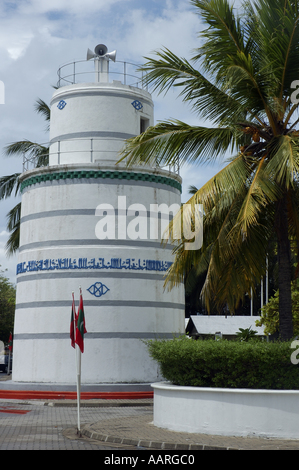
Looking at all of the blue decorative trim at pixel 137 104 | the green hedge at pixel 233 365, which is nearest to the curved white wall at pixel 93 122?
the blue decorative trim at pixel 137 104

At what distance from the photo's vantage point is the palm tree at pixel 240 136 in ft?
45.5

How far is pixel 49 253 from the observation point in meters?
22.7

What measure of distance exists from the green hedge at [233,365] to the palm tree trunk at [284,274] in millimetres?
826

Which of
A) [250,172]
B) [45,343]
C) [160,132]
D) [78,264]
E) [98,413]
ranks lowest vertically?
[98,413]

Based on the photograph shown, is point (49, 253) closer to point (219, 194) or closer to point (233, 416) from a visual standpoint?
point (219, 194)

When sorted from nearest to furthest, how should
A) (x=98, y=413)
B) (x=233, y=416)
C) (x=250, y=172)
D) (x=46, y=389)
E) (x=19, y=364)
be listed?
1. (x=233, y=416)
2. (x=250, y=172)
3. (x=98, y=413)
4. (x=46, y=389)
5. (x=19, y=364)

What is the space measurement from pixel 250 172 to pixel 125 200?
9.02 meters

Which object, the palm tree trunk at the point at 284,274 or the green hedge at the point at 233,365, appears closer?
the green hedge at the point at 233,365

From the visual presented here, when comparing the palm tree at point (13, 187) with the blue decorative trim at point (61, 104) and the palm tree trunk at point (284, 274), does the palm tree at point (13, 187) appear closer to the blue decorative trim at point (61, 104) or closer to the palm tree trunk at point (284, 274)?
the blue decorative trim at point (61, 104)

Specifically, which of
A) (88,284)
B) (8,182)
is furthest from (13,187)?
(88,284)

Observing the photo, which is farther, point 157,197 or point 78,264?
point 157,197

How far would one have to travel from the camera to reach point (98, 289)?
869 inches

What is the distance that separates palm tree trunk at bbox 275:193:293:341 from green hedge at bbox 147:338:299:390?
83 cm

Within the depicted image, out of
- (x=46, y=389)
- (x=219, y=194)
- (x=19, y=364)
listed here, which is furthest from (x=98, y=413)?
(x=219, y=194)
